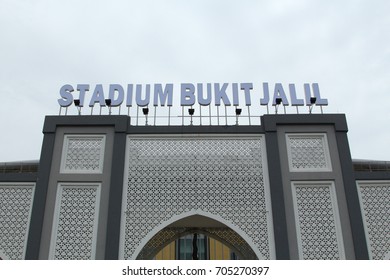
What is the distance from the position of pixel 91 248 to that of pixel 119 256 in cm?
80

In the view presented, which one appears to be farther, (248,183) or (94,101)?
(94,101)

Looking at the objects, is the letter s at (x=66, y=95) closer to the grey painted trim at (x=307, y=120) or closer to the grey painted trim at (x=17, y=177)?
the grey painted trim at (x=17, y=177)

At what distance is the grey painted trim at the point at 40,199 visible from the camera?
10688 millimetres

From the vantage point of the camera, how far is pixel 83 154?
11.9m

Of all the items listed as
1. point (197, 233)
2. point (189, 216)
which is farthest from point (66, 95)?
point (197, 233)

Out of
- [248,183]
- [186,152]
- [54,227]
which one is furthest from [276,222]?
[54,227]

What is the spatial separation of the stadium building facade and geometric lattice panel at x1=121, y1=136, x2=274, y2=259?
3 centimetres

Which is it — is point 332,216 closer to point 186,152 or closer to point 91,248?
point 186,152

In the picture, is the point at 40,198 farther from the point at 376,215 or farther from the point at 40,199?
the point at 376,215

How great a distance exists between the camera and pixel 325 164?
11828 millimetres

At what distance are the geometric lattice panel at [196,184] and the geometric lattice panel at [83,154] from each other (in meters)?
0.91

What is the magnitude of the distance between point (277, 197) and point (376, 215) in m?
2.83
